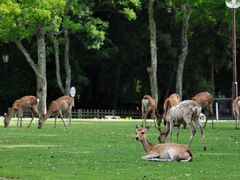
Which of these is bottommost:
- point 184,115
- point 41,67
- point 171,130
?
point 171,130

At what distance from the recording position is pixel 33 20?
162 feet

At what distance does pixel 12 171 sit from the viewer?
15320 millimetres

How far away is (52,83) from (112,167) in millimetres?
48530

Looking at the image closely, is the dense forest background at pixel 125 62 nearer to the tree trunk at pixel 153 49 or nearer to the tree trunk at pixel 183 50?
the tree trunk at pixel 183 50

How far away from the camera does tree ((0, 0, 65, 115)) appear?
1865 inches

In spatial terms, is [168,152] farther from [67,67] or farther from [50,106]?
[67,67]

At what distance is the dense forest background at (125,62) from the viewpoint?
210ft

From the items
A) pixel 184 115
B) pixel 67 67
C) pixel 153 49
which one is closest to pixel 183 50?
pixel 153 49

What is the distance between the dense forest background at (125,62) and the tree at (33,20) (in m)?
8.78

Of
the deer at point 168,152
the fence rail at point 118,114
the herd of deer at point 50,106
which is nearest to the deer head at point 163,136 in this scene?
the deer at point 168,152

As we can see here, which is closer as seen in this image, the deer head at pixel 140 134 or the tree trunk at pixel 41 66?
the deer head at pixel 140 134

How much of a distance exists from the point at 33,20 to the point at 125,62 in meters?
17.4

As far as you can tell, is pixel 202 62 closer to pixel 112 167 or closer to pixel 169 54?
pixel 169 54

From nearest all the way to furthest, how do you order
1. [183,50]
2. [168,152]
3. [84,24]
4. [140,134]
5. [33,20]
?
1. [168,152]
2. [140,134]
3. [33,20]
4. [84,24]
5. [183,50]
